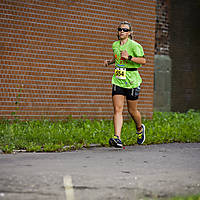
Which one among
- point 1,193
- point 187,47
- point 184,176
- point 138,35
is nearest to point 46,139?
point 184,176

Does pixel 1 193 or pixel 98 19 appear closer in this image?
pixel 1 193

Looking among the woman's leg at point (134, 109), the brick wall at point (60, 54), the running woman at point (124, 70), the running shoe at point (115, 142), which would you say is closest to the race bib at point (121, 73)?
the running woman at point (124, 70)

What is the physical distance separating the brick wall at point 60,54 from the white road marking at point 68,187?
4.63 metres

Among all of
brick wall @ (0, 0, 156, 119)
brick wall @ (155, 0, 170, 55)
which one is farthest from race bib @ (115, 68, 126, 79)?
brick wall @ (155, 0, 170, 55)

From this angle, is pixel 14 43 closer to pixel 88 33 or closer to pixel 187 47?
pixel 88 33

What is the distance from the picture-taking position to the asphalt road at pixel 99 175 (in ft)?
13.3

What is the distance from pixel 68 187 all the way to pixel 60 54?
582 centimetres

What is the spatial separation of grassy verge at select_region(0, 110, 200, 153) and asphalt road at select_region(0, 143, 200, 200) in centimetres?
41

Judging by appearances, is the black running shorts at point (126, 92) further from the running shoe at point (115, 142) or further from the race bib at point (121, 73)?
the running shoe at point (115, 142)

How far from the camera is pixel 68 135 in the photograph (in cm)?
770

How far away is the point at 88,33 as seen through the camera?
1023 centimetres

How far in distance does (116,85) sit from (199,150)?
1.57 m

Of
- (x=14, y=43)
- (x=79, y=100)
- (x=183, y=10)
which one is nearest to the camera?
(x=14, y=43)

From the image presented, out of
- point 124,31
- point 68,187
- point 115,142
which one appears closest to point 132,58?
point 124,31
